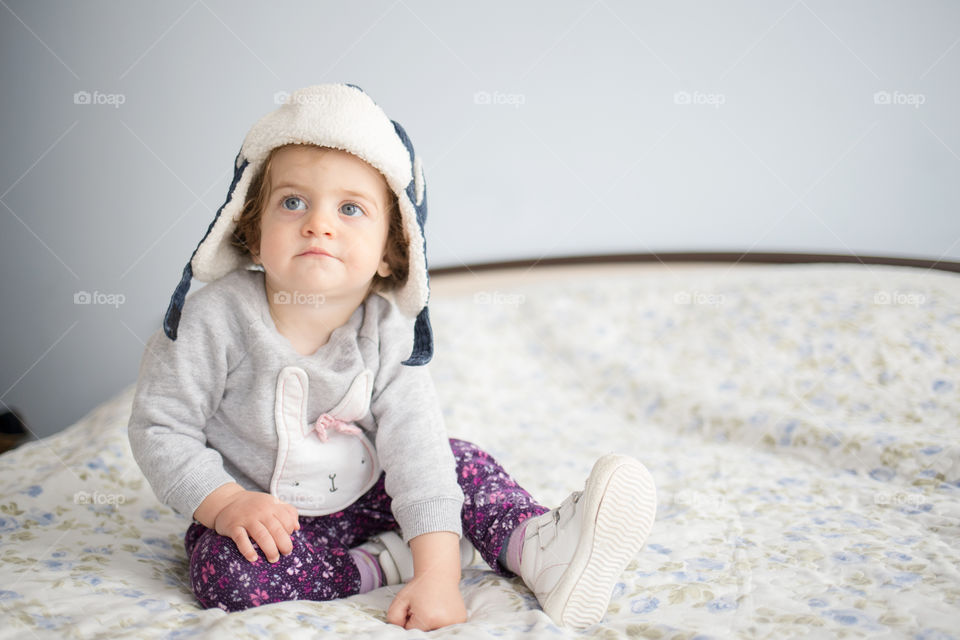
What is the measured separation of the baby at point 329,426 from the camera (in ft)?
2.48

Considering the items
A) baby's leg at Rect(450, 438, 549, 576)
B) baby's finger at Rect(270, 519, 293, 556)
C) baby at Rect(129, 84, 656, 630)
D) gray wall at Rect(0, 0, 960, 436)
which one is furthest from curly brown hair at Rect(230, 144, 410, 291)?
gray wall at Rect(0, 0, 960, 436)

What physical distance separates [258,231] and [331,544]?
0.44 meters

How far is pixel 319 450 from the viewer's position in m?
0.91

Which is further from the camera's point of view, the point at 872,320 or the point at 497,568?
the point at 872,320

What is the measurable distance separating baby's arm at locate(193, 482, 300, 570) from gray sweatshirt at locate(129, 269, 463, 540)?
0.02m

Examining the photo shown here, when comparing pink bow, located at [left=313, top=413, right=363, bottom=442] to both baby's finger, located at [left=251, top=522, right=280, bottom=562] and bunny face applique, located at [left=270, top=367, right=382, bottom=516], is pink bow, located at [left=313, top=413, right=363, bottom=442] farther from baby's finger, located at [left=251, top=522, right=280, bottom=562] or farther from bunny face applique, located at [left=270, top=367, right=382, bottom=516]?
baby's finger, located at [left=251, top=522, right=280, bottom=562]

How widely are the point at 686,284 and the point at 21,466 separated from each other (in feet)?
5.25

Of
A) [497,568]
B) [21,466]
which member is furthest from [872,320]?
[21,466]

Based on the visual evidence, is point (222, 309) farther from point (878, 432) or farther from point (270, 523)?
point (878, 432)

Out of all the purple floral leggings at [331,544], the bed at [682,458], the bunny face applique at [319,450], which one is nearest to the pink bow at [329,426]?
the bunny face applique at [319,450]

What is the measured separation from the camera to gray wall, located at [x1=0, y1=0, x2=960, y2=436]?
198cm

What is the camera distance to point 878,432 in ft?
4.31

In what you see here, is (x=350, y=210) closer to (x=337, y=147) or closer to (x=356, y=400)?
(x=337, y=147)

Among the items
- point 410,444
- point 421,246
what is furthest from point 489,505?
point 421,246
